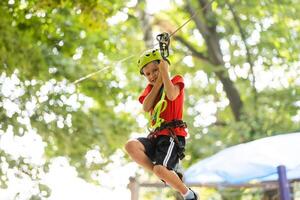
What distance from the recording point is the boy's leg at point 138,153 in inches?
152

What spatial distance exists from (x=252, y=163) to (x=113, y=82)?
4472 millimetres

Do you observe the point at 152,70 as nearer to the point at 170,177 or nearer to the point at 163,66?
the point at 163,66

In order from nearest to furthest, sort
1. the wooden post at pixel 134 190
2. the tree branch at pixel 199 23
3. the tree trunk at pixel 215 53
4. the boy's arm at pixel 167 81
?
the boy's arm at pixel 167 81 → the wooden post at pixel 134 190 → the tree trunk at pixel 215 53 → the tree branch at pixel 199 23

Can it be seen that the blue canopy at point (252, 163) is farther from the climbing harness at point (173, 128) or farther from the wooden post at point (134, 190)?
the climbing harness at point (173, 128)

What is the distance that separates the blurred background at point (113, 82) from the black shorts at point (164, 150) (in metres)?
2.26

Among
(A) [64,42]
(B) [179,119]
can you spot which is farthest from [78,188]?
(B) [179,119]

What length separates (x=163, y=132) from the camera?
12.8 feet

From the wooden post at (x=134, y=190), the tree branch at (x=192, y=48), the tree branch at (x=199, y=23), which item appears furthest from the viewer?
the tree branch at (x=192, y=48)

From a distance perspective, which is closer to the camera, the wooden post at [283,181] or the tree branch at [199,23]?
the wooden post at [283,181]

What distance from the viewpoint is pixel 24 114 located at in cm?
748

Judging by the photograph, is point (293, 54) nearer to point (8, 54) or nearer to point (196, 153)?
point (196, 153)

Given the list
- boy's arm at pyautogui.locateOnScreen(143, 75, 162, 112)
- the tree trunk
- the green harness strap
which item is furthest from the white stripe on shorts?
the tree trunk

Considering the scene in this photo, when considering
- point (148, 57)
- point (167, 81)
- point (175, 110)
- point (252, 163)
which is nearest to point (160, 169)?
point (175, 110)

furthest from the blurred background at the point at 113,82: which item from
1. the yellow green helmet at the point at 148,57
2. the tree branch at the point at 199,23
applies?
the yellow green helmet at the point at 148,57
